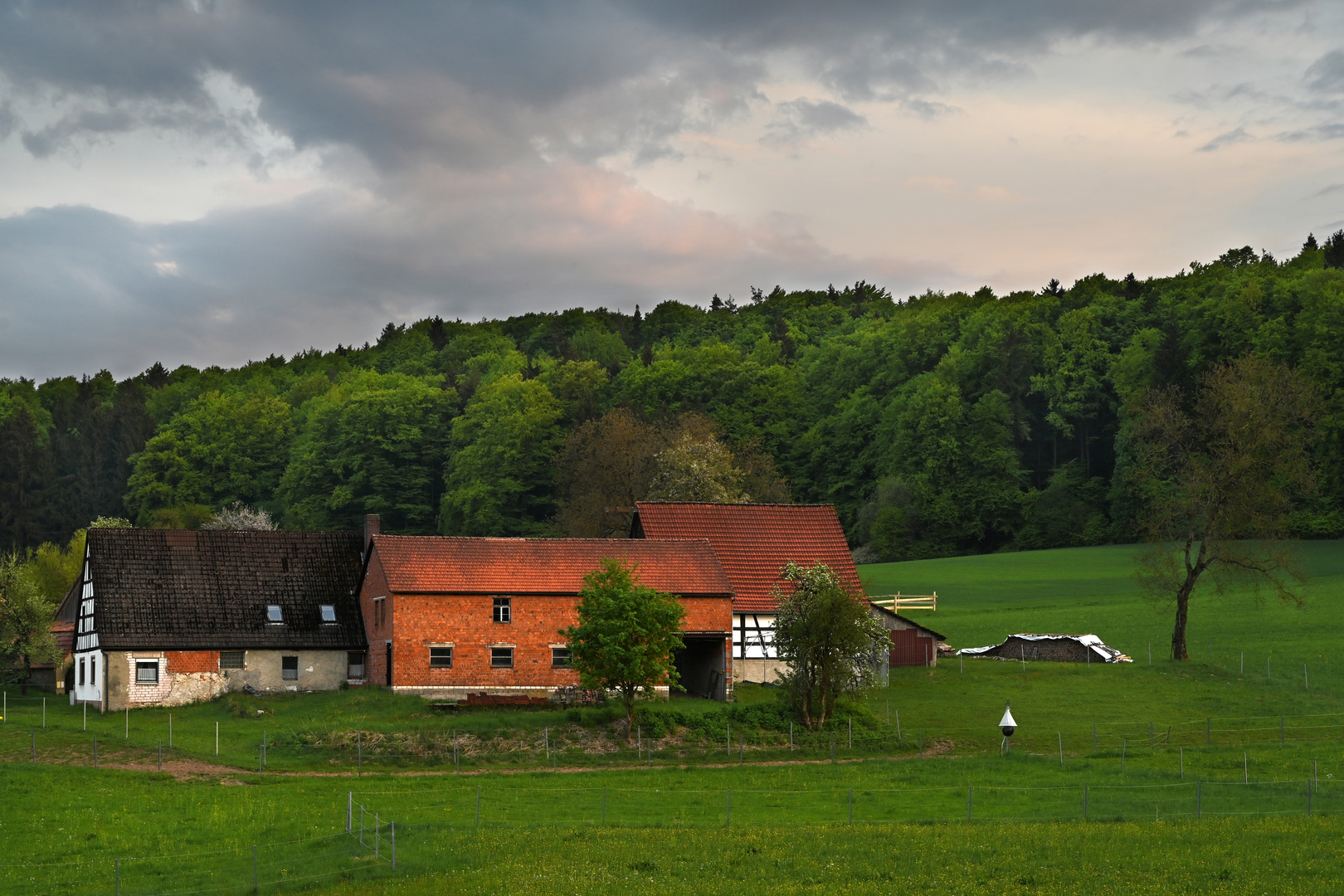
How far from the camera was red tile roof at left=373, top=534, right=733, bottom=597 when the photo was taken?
4881 centimetres

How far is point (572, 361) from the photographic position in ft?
409

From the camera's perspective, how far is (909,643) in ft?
183

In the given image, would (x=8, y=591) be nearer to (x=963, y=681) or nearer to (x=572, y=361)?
(x=963, y=681)

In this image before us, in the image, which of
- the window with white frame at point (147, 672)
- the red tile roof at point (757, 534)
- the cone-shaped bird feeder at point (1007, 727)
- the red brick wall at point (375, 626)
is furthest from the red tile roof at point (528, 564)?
the cone-shaped bird feeder at point (1007, 727)

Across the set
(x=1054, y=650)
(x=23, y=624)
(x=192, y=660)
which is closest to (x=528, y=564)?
(x=192, y=660)

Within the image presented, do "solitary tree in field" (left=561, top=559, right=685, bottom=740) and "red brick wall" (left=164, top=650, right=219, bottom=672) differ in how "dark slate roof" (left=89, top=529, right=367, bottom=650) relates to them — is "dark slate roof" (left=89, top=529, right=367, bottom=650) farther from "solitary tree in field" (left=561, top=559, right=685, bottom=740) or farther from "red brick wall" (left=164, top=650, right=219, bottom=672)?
"solitary tree in field" (left=561, top=559, right=685, bottom=740)

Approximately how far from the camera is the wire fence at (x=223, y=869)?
25312 mm

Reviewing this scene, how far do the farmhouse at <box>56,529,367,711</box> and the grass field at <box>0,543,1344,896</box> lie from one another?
1900mm

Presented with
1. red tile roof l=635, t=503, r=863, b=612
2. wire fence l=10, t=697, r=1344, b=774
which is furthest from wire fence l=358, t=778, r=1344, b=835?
red tile roof l=635, t=503, r=863, b=612

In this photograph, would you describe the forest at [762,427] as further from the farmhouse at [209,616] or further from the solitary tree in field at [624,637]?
the solitary tree in field at [624,637]

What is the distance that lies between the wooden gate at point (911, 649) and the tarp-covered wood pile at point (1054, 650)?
14.0 ft

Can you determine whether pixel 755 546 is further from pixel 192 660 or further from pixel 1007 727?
pixel 192 660

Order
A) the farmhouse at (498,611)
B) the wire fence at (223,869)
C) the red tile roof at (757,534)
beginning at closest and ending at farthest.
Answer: the wire fence at (223,869), the farmhouse at (498,611), the red tile roof at (757,534)

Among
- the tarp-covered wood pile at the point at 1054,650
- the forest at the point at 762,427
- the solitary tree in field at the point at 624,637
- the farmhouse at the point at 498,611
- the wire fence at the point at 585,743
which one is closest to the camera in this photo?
the wire fence at the point at 585,743
